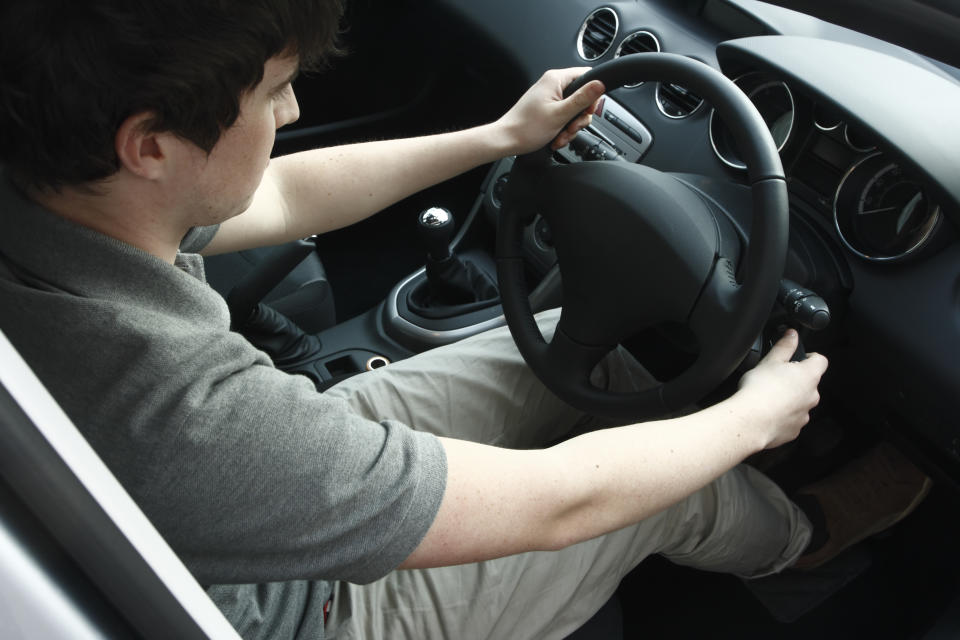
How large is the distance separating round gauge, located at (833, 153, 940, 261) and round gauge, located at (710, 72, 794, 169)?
0.13 m

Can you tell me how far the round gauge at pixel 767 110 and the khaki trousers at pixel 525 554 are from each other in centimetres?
36

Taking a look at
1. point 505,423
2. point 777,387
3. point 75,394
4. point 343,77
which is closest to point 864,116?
point 777,387

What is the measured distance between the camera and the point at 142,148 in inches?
25.1

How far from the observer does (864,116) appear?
39.4 inches

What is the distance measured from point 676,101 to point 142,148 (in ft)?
3.14

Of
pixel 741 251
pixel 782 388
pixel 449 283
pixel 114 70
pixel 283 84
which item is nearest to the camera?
pixel 114 70

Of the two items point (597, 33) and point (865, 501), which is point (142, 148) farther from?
point (865, 501)

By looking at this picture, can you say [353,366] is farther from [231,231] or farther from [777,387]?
[777,387]

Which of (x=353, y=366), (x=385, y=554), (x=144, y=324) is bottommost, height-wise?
(x=353, y=366)

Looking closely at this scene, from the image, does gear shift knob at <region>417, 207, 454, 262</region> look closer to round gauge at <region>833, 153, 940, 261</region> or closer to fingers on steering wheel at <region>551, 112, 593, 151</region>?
fingers on steering wheel at <region>551, 112, 593, 151</region>

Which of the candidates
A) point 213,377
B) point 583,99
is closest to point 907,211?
point 583,99

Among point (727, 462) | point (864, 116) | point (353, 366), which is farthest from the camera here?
point (353, 366)

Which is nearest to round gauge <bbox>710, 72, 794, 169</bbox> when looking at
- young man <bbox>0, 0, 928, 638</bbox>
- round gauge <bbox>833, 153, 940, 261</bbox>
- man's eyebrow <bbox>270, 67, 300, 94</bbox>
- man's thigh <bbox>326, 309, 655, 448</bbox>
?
round gauge <bbox>833, 153, 940, 261</bbox>

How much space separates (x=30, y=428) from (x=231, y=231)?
67 cm
